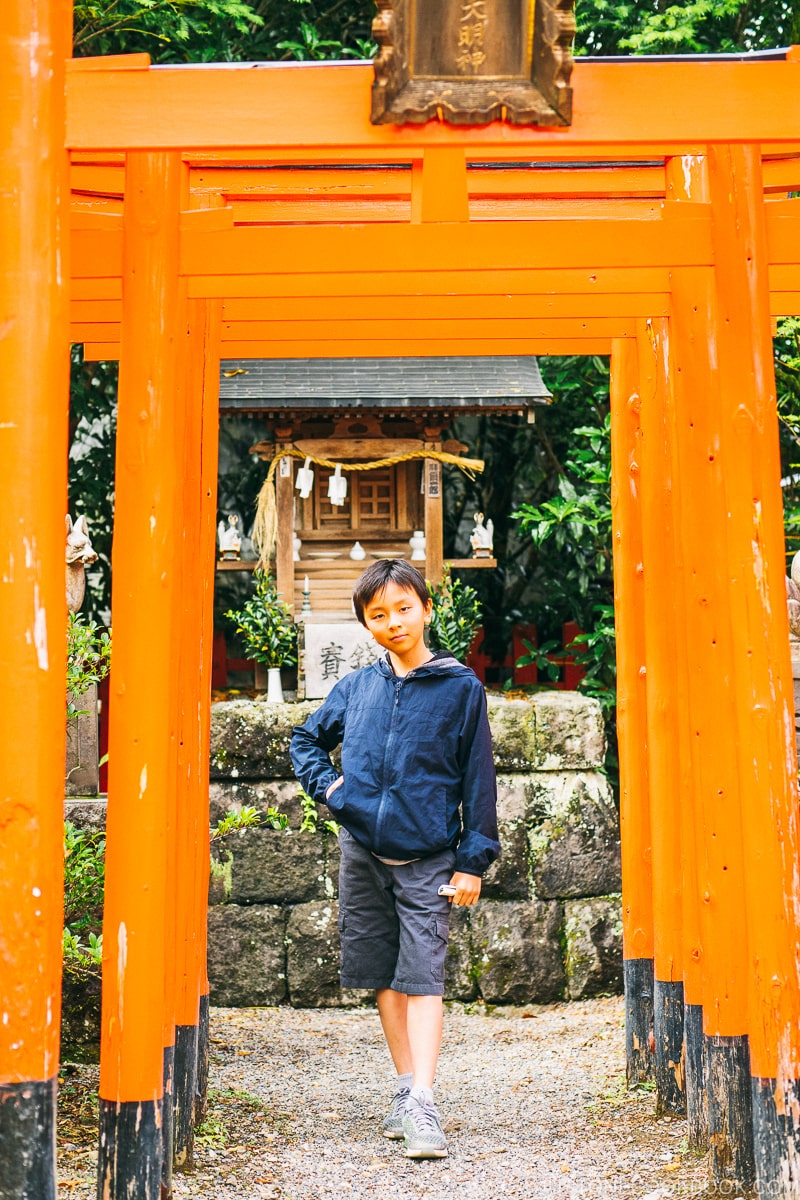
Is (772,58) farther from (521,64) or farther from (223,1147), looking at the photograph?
(223,1147)

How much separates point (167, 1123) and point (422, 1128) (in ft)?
3.00

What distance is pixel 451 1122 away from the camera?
174 inches

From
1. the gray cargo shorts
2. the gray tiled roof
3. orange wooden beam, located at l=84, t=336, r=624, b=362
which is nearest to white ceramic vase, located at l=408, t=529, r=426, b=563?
the gray tiled roof

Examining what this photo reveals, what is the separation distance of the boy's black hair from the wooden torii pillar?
143 centimetres

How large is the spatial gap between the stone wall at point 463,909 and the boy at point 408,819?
2644 millimetres

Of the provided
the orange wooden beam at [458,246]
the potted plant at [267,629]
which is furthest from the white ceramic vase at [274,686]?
the orange wooden beam at [458,246]

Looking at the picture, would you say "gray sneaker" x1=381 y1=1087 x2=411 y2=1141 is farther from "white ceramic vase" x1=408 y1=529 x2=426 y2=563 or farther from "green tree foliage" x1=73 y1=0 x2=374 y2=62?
"green tree foliage" x1=73 y1=0 x2=374 y2=62

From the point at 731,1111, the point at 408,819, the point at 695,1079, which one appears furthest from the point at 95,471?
the point at 731,1111

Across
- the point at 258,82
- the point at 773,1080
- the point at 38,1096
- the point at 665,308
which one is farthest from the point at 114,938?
the point at 665,308

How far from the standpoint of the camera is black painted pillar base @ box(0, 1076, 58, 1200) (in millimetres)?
2447

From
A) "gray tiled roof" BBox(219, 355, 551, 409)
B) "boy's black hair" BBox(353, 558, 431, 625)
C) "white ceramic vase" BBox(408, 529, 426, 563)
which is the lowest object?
"boy's black hair" BBox(353, 558, 431, 625)

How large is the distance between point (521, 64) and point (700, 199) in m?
1.66

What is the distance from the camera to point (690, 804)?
397 cm

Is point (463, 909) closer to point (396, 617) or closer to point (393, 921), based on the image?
point (393, 921)
